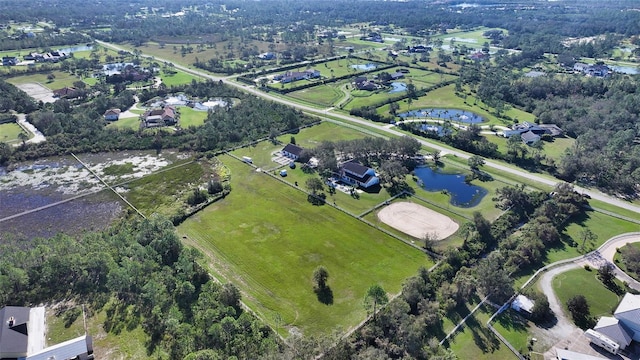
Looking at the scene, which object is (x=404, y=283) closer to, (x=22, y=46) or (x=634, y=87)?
(x=634, y=87)

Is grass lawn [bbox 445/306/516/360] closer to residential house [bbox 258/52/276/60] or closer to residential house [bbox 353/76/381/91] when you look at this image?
residential house [bbox 353/76/381/91]

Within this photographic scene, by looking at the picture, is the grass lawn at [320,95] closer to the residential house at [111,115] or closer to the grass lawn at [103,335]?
the residential house at [111,115]

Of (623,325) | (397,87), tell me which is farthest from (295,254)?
(397,87)

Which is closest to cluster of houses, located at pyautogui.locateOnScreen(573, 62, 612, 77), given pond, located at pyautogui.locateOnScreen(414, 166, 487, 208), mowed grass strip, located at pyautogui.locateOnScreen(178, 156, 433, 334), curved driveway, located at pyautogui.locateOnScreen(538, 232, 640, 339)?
pond, located at pyautogui.locateOnScreen(414, 166, 487, 208)

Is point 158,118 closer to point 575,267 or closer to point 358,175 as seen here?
point 358,175

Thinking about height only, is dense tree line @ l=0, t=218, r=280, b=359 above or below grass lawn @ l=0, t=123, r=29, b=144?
above

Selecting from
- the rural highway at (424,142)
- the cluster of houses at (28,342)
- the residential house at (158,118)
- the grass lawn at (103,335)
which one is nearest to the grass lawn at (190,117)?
the residential house at (158,118)
